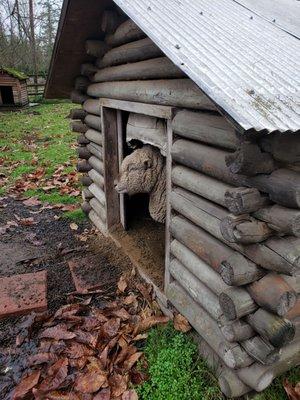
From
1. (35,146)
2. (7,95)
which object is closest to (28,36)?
(7,95)

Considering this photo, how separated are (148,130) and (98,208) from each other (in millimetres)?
2382

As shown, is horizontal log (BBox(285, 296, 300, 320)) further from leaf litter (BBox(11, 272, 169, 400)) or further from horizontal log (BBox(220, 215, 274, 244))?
leaf litter (BBox(11, 272, 169, 400))

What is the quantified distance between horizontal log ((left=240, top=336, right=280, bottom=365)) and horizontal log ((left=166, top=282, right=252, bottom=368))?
0.43 feet

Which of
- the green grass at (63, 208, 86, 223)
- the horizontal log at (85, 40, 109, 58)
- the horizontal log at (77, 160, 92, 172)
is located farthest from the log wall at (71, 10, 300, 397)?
the green grass at (63, 208, 86, 223)

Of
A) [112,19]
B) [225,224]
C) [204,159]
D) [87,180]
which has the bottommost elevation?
[87,180]

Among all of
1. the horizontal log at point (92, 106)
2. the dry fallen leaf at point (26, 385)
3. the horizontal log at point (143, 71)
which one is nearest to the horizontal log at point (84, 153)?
the horizontal log at point (92, 106)

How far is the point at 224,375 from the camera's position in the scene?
287 cm

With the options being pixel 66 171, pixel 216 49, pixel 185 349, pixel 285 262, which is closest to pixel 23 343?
pixel 185 349

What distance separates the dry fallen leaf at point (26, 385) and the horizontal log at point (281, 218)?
Result: 2436mm

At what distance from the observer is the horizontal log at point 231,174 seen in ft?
6.61

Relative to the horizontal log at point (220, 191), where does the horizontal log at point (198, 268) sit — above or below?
below

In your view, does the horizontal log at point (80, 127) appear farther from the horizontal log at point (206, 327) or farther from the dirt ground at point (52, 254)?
the horizontal log at point (206, 327)

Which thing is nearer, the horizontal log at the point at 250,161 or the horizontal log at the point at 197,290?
the horizontal log at the point at 250,161

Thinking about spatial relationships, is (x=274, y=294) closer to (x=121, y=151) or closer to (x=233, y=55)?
(x=233, y=55)
